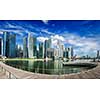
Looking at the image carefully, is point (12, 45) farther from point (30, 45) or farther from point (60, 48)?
point (60, 48)

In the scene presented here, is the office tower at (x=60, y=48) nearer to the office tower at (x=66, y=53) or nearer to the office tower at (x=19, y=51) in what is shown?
the office tower at (x=66, y=53)

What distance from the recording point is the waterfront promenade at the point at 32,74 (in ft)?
10.1

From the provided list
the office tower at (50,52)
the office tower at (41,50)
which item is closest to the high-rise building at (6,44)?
the office tower at (41,50)

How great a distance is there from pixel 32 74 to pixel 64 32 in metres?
0.71

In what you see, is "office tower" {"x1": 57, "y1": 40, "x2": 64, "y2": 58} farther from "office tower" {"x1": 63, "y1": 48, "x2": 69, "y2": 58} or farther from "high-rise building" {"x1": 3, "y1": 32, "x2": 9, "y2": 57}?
"high-rise building" {"x1": 3, "y1": 32, "x2": 9, "y2": 57}

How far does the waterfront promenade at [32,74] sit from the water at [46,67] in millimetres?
48

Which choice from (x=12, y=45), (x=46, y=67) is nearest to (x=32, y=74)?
(x=46, y=67)

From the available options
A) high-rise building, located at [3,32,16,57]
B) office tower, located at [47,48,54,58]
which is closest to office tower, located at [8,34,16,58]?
high-rise building, located at [3,32,16,57]

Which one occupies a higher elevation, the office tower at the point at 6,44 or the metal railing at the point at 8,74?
the office tower at the point at 6,44
